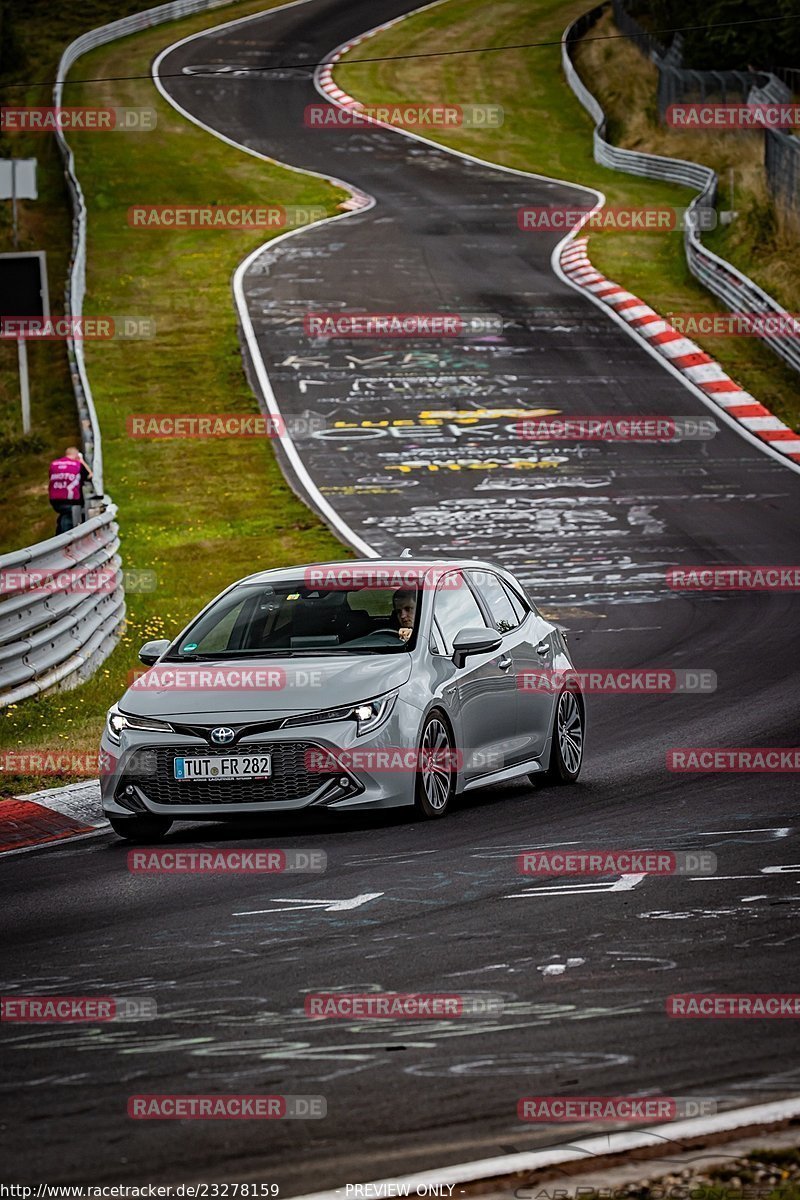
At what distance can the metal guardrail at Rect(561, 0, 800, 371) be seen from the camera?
117 ft

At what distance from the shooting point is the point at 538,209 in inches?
1943

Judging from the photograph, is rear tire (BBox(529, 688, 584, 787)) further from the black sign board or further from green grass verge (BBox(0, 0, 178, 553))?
the black sign board

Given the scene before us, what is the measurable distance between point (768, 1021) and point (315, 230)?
4208 cm

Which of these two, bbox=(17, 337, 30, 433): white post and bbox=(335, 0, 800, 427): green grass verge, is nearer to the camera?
bbox=(17, 337, 30, 433): white post

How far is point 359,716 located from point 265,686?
0.59 metres

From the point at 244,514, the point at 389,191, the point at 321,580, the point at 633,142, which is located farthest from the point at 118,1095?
the point at 633,142

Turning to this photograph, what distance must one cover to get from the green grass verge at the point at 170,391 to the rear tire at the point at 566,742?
3161 mm

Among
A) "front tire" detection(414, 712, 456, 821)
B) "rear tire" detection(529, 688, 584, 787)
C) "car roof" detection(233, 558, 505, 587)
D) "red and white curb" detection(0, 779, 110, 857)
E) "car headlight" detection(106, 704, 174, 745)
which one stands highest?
"car roof" detection(233, 558, 505, 587)

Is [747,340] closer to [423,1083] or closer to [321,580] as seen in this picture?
[321,580]

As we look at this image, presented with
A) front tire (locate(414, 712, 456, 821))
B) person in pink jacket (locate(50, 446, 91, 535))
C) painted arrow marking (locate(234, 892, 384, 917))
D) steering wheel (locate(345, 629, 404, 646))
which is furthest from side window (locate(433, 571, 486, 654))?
person in pink jacket (locate(50, 446, 91, 535))

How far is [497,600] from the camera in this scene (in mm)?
12500

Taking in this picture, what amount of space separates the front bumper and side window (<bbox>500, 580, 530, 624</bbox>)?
2.21 m

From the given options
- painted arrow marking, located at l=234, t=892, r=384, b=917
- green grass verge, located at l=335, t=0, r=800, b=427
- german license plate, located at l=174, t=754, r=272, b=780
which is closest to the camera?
painted arrow marking, located at l=234, t=892, r=384, b=917

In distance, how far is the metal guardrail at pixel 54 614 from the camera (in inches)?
588
